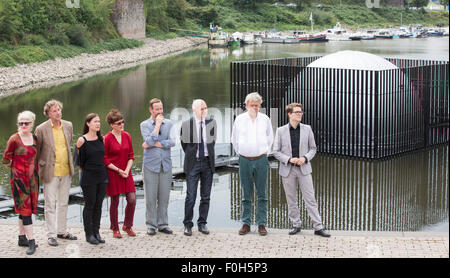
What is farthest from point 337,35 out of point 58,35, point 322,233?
point 322,233

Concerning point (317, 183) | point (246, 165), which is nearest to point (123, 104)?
point (317, 183)

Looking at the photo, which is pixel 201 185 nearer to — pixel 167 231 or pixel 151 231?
pixel 167 231

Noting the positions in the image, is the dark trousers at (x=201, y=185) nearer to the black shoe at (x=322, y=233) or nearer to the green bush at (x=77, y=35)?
the black shoe at (x=322, y=233)

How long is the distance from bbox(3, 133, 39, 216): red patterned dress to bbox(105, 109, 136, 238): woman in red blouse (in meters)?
0.94

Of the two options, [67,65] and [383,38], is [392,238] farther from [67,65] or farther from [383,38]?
[383,38]

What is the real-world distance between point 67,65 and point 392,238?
140 feet

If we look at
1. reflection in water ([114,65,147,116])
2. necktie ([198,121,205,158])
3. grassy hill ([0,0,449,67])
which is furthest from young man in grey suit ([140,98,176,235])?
grassy hill ([0,0,449,67])

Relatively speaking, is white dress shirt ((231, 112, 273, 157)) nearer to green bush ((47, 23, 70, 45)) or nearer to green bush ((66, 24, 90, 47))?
green bush ((47, 23, 70, 45))

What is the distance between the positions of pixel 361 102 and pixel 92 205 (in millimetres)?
9202

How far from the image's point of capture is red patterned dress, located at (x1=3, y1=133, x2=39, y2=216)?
884cm

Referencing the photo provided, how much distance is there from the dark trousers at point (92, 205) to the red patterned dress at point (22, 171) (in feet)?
2.07

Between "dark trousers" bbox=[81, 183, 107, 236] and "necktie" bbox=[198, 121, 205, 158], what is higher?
"necktie" bbox=[198, 121, 205, 158]

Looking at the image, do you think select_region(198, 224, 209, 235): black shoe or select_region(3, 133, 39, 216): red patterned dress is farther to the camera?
select_region(198, 224, 209, 235): black shoe

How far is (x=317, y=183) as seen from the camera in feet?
49.0
